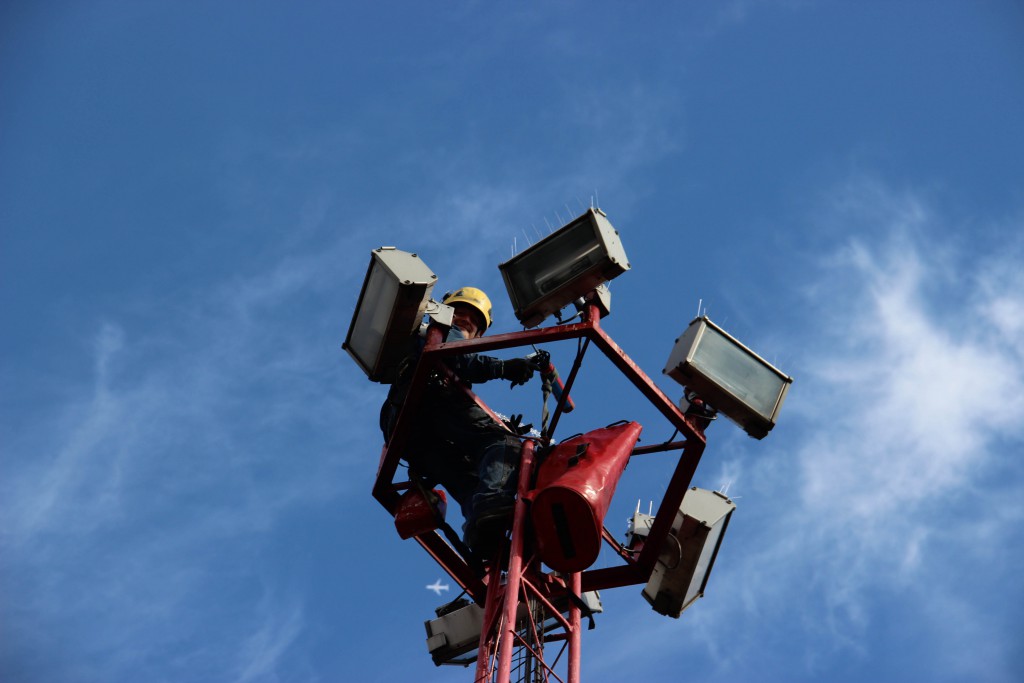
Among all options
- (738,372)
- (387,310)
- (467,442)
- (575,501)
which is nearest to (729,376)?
(738,372)

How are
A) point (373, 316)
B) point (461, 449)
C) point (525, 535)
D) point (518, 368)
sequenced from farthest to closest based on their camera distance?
1. point (461, 449)
2. point (518, 368)
3. point (373, 316)
4. point (525, 535)

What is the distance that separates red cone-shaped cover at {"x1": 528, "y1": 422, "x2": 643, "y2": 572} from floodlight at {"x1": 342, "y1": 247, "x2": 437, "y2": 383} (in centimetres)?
247

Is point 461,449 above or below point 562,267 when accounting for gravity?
below

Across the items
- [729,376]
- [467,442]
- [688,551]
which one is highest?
[467,442]

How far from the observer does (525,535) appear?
15.1 m

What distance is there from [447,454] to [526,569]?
255 cm

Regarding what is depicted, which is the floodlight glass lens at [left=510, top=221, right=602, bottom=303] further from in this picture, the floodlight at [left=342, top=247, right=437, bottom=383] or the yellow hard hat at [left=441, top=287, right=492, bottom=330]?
the yellow hard hat at [left=441, top=287, right=492, bottom=330]

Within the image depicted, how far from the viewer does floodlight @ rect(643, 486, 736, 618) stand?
16953mm

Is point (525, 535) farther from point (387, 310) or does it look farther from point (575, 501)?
point (387, 310)

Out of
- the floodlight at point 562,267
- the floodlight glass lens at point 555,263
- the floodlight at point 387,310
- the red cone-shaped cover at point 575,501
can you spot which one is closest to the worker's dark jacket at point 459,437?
the floodlight at point 387,310

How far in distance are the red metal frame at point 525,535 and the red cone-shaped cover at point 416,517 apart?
349 millimetres

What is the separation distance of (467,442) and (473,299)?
2158 mm

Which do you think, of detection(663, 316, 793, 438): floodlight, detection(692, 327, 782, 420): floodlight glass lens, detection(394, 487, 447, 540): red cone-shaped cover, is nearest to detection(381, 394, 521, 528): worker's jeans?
detection(394, 487, 447, 540): red cone-shaped cover

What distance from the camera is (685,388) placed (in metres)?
15.7
